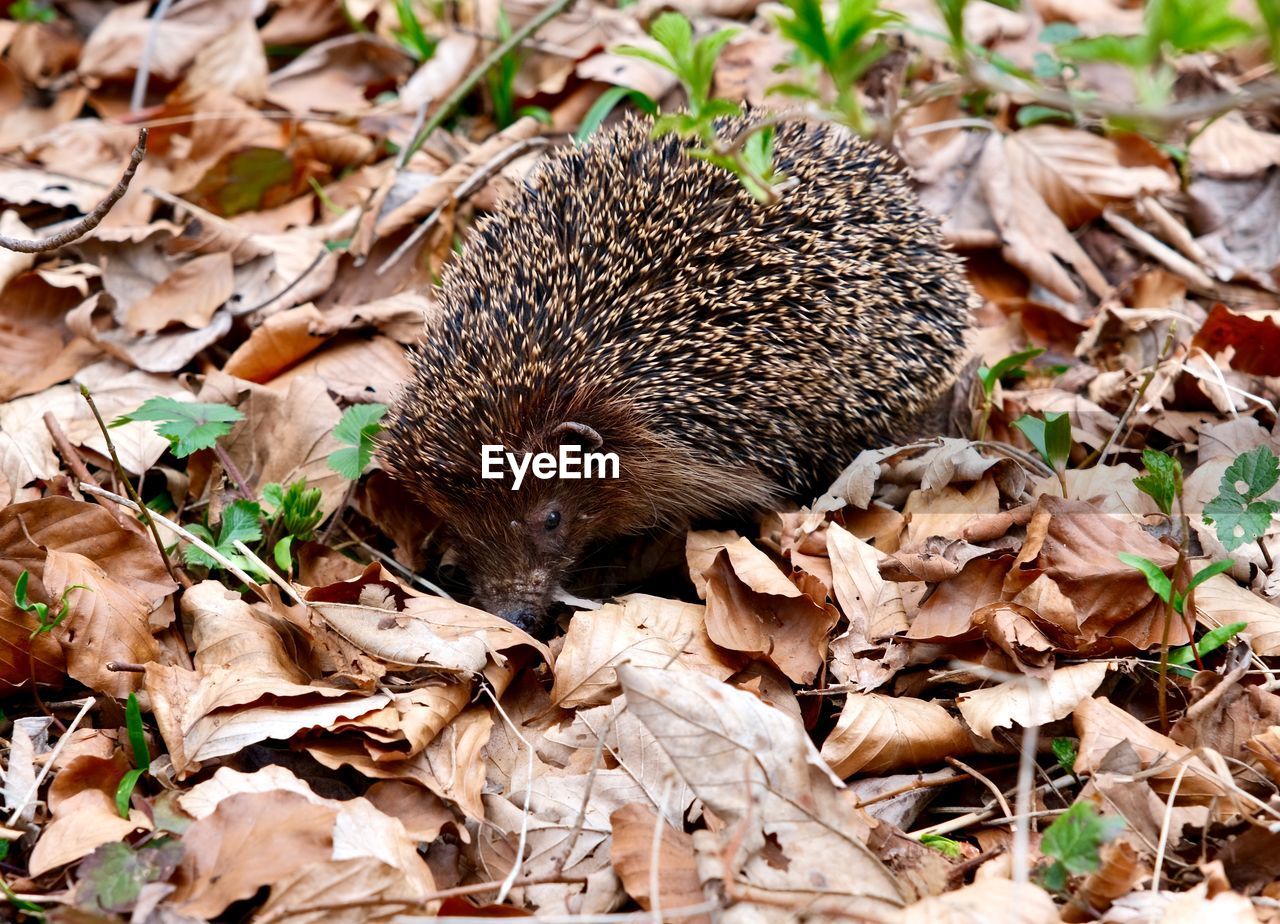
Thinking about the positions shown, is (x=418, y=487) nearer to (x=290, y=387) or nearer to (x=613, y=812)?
(x=290, y=387)

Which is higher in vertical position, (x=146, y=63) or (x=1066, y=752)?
(x=146, y=63)

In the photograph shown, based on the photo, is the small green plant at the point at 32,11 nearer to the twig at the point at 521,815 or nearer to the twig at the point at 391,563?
the twig at the point at 391,563

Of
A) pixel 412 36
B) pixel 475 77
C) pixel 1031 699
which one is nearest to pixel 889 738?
pixel 1031 699

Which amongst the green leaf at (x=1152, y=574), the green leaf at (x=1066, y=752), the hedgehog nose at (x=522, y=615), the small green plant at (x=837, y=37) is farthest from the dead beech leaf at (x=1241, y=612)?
the hedgehog nose at (x=522, y=615)

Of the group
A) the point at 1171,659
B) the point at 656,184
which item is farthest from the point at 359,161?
the point at 1171,659

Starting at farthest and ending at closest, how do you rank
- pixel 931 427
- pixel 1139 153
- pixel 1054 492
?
pixel 1139 153 → pixel 931 427 → pixel 1054 492

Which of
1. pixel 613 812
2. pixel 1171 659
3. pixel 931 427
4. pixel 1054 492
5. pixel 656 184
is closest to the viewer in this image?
pixel 613 812

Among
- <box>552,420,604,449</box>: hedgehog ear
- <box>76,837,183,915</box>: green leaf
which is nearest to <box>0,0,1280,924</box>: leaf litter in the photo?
<box>76,837,183,915</box>: green leaf

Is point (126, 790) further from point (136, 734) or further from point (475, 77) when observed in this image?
point (475, 77)
